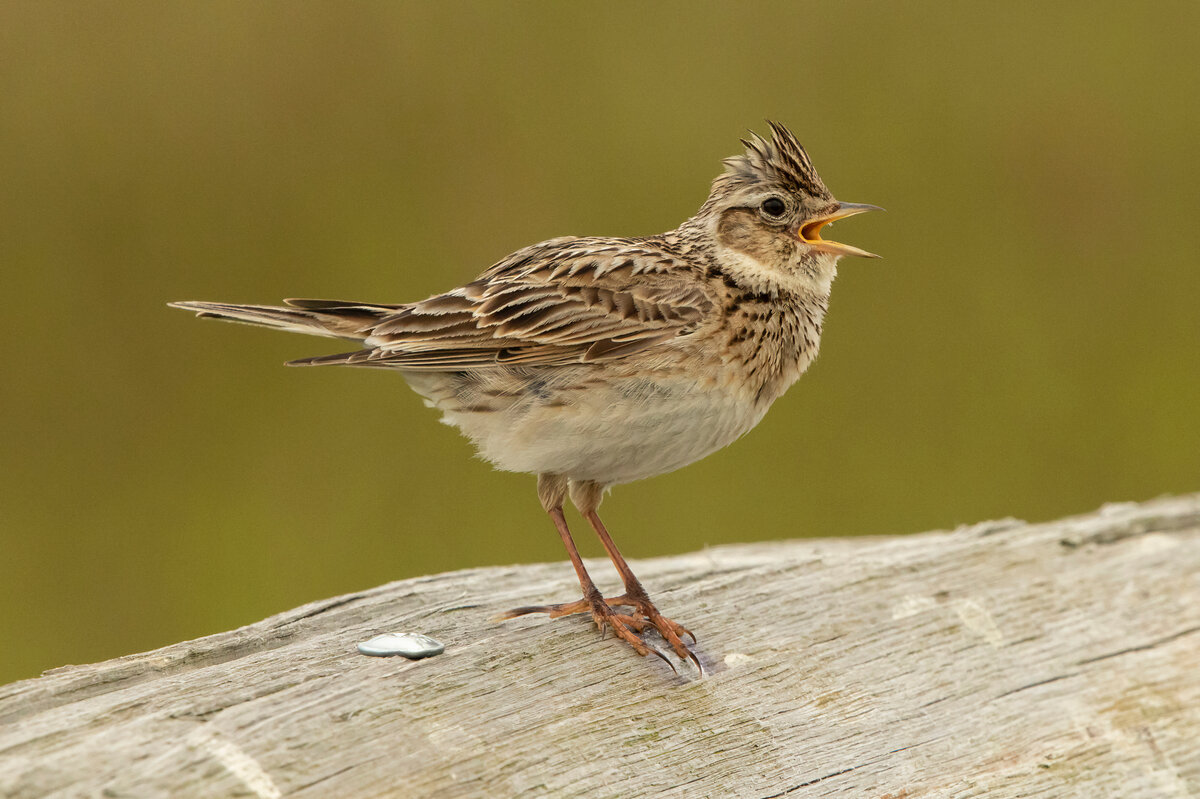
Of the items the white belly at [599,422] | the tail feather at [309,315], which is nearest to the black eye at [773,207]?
the white belly at [599,422]

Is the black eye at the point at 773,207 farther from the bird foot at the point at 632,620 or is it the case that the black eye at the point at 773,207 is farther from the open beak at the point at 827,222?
the bird foot at the point at 632,620

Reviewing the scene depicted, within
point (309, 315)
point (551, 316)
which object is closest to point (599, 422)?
point (551, 316)

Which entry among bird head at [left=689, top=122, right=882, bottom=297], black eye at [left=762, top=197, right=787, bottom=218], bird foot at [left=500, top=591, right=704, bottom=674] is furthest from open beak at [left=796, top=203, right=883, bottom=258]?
bird foot at [left=500, top=591, right=704, bottom=674]

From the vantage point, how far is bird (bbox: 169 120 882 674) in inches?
188

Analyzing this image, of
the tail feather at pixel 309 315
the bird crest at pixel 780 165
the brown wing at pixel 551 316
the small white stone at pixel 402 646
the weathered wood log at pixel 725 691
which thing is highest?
the bird crest at pixel 780 165

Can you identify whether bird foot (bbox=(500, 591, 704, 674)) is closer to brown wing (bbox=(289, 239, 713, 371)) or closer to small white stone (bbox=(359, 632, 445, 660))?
small white stone (bbox=(359, 632, 445, 660))

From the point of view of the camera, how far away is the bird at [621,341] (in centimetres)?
477

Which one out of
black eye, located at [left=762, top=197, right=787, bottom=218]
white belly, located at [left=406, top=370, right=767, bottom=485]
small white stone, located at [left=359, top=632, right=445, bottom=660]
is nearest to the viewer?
small white stone, located at [left=359, top=632, right=445, bottom=660]

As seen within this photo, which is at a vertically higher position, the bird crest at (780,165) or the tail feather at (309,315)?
the bird crest at (780,165)

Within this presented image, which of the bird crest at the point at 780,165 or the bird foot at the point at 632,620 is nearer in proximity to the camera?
the bird foot at the point at 632,620

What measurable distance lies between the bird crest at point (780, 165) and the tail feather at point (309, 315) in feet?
5.33

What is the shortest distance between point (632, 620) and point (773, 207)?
186 cm

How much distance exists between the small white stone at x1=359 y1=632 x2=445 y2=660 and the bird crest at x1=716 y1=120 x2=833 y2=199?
248 centimetres

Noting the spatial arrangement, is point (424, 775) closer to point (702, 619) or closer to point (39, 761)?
point (39, 761)
